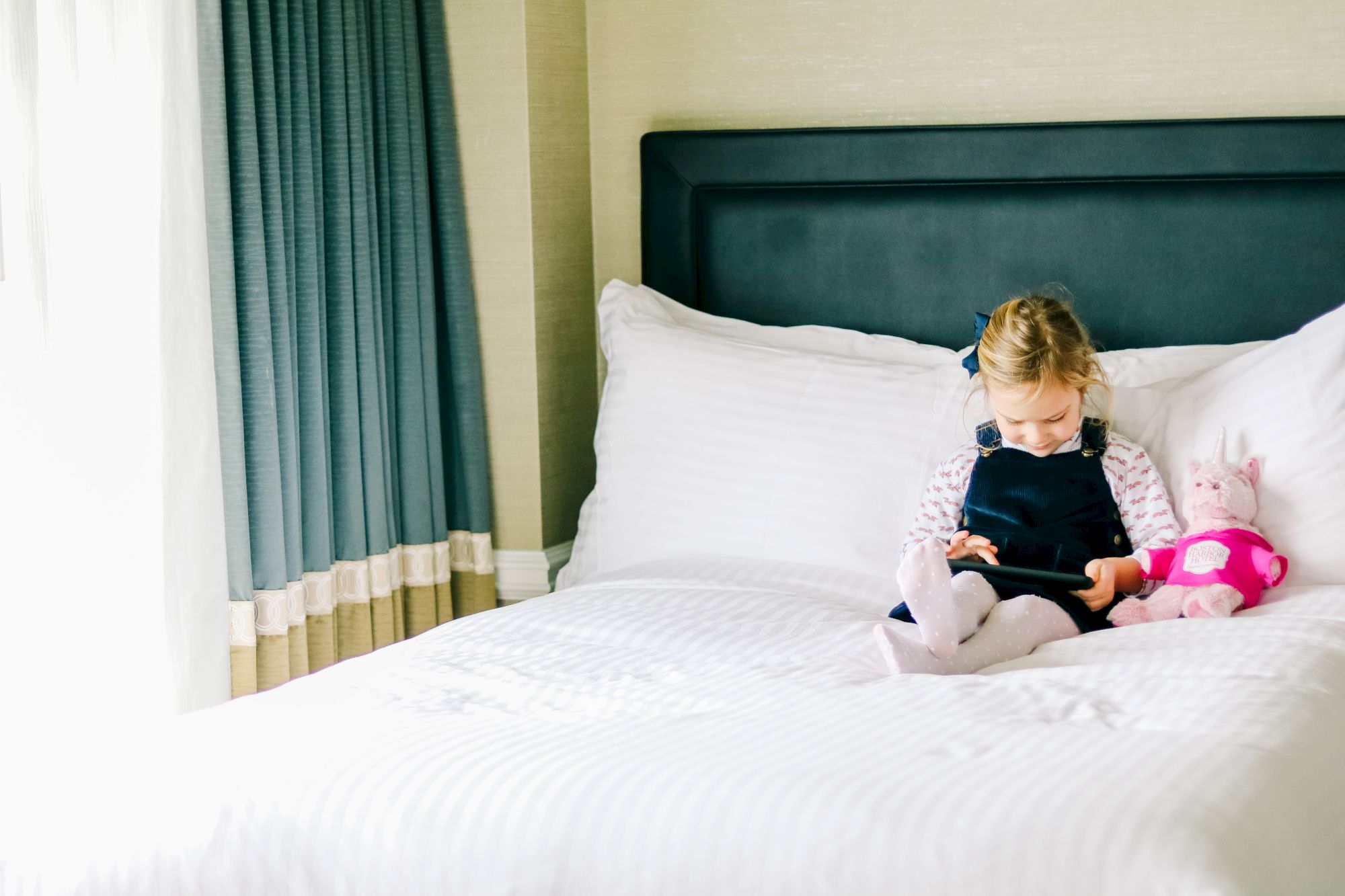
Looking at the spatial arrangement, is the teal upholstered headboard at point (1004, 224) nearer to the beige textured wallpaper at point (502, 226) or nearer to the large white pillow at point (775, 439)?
the large white pillow at point (775, 439)

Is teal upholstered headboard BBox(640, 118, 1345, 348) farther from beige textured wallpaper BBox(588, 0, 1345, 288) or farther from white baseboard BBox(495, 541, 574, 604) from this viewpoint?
white baseboard BBox(495, 541, 574, 604)

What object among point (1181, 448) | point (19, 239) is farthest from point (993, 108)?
point (19, 239)

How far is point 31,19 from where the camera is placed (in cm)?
170

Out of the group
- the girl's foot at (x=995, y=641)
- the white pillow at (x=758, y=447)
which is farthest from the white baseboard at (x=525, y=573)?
the girl's foot at (x=995, y=641)

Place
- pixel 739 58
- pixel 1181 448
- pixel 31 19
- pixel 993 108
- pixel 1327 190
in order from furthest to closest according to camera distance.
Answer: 1. pixel 739 58
2. pixel 993 108
3. pixel 1327 190
4. pixel 1181 448
5. pixel 31 19

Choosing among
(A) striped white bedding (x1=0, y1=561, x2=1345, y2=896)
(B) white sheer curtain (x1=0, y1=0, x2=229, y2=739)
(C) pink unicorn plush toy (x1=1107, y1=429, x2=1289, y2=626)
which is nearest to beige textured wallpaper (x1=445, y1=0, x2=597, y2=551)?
(B) white sheer curtain (x1=0, y1=0, x2=229, y2=739)

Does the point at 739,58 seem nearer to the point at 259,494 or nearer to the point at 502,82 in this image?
the point at 502,82

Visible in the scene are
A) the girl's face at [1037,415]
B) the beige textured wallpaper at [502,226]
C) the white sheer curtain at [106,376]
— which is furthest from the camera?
the beige textured wallpaper at [502,226]

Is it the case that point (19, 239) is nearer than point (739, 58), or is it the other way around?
point (19, 239)

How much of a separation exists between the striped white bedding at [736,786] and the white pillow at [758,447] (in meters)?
0.57

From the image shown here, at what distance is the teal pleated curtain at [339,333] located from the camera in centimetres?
204

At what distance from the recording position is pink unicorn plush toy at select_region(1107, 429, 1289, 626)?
1.77 meters

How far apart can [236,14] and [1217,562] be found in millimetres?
1664

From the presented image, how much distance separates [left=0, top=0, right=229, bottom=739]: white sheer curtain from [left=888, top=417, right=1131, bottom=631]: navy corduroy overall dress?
3.54 feet
